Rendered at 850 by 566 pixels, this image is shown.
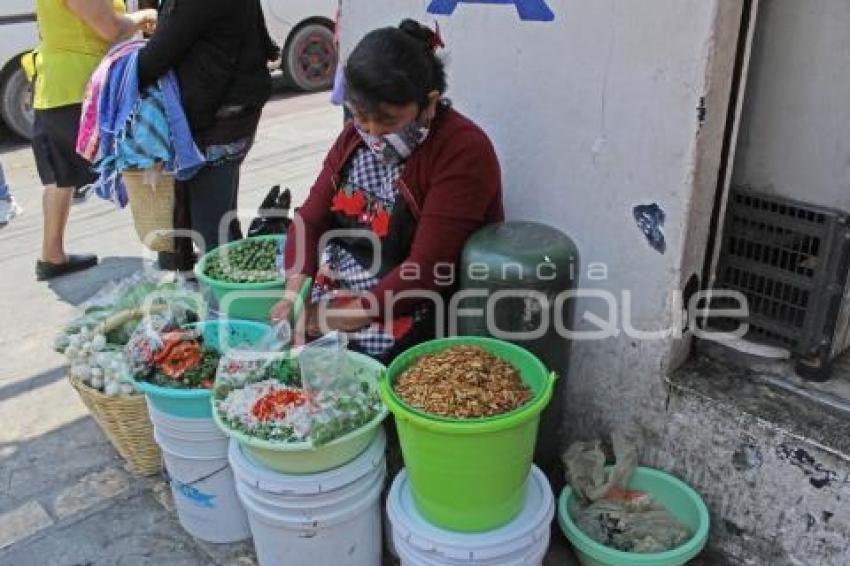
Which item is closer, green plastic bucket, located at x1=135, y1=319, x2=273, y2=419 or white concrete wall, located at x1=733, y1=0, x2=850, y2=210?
white concrete wall, located at x1=733, y1=0, x2=850, y2=210

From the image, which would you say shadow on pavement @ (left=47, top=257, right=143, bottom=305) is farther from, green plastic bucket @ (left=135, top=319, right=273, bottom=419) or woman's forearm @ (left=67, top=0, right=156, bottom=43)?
green plastic bucket @ (left=135, top=319, right=273, bottom=419)

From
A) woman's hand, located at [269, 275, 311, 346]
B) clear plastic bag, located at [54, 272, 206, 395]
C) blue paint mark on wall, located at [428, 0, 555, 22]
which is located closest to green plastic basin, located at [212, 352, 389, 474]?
woman's hand, located at [269, 275, 311, 346]

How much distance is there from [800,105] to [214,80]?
2.22 metres

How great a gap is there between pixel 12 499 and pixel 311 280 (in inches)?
54.2

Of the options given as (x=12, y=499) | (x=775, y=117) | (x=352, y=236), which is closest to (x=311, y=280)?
(x=352, y=236)

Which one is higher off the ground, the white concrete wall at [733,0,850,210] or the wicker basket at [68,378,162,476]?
the white concrete wall at [733,0,850,210]

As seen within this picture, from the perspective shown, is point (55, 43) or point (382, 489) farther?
point (55, 43)

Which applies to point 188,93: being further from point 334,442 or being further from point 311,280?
point 334,442

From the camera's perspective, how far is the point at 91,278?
4.57 metres

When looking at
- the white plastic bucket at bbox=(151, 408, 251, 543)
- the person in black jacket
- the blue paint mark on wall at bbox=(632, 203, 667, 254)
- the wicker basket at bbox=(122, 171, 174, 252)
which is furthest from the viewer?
the wicker basket at bbox=(122, 171, 174, 252)

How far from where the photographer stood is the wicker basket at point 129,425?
2.78 metres

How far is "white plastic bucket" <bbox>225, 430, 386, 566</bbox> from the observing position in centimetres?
223

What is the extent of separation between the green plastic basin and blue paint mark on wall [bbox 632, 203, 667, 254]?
87 cm

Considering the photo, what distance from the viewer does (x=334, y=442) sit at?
215cm
